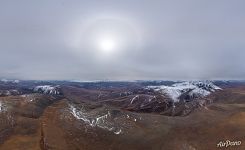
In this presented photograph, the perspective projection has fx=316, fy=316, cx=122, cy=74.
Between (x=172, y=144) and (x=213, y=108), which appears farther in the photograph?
(x=213, y=108)

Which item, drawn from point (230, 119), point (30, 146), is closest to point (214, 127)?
point (230, 119)

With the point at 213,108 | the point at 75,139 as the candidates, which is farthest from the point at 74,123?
the point at 213,108

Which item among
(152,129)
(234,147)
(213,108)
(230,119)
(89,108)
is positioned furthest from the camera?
(213,108)

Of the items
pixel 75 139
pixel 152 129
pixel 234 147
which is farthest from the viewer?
pixel 152 129

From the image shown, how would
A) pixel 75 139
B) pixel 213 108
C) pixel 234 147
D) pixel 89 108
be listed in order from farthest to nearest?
1. pixel 213 108
2. pixel 89 108
3. pixel 75 139
4. pixel 234 147

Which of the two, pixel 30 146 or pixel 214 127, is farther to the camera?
pixel 214 127

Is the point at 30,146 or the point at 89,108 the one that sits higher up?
the point at 89,108

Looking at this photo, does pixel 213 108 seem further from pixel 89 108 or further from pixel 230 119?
pixel 89 108

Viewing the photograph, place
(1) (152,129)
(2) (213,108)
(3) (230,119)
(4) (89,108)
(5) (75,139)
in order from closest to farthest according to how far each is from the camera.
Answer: (5) (75,139) → (1) (152,129) → (3) (230,119) → (4) (89,108) → (2) (213,108)

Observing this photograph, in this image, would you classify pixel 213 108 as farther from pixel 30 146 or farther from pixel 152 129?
pixel 30 146
